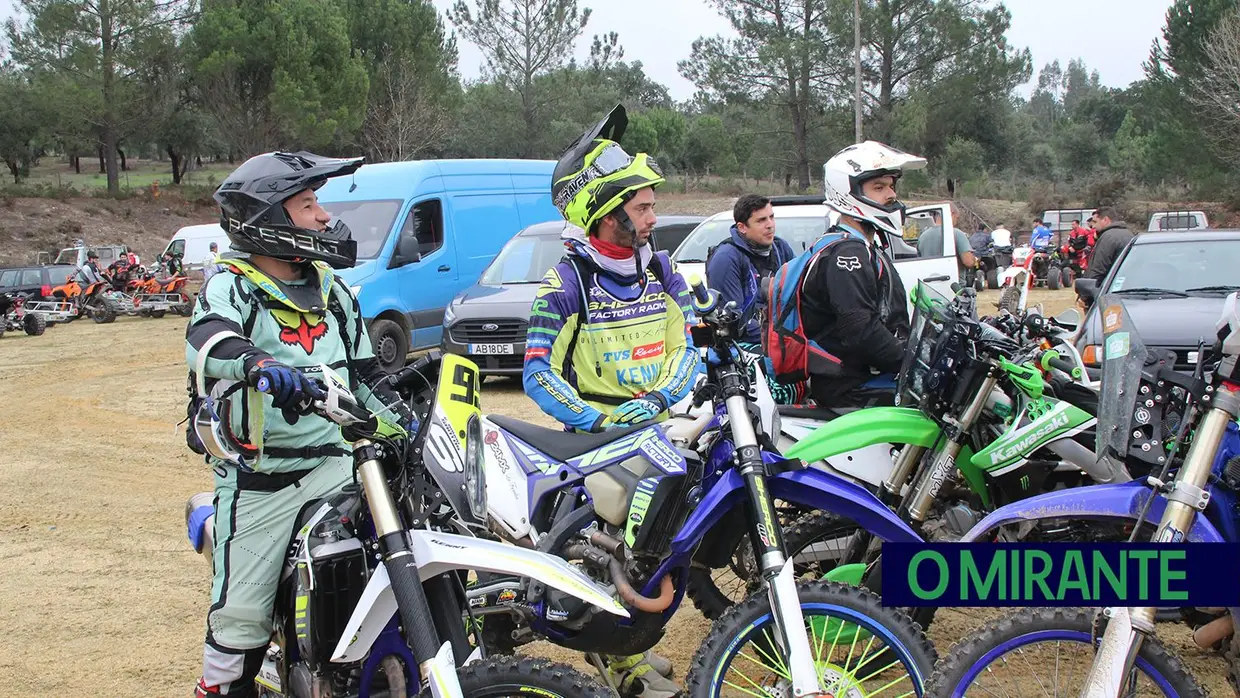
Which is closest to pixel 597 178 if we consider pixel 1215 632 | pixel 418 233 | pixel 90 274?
pixel 1215 632

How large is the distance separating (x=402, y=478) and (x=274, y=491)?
0.62 m

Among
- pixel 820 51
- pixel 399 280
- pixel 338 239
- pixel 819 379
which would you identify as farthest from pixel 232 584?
pixel 820 51

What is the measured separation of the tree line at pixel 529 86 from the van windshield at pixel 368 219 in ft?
101

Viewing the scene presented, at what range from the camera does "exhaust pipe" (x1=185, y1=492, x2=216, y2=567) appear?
355cm

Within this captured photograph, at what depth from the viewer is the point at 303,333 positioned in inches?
134

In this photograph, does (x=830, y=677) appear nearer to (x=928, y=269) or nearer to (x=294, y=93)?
(x=928, y=269)

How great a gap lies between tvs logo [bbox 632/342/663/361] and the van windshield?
969 centimetres

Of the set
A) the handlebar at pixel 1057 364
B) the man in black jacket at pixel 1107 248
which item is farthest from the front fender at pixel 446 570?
the man in black jacket at pixel 1107 248

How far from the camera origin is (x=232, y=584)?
3.24 metres

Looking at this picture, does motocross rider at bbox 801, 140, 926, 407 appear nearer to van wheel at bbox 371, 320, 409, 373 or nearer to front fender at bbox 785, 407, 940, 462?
front fender at bbox 785, 407, 940, 462

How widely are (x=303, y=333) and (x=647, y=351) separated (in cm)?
135

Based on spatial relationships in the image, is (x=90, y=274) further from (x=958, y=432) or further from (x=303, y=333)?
(x=958, y=432)

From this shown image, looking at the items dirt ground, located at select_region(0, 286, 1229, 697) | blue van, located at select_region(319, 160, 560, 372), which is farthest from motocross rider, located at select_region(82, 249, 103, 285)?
blue van, located at select_region(319, 160, 560, 372)

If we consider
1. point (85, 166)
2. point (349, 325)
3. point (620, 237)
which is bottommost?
point (349, 325)
